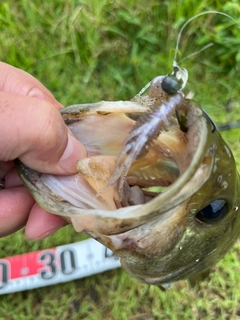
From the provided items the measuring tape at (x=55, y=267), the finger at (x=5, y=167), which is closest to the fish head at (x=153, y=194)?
the finger at (x=5, y=167)

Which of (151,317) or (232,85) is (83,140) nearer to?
(151,317)

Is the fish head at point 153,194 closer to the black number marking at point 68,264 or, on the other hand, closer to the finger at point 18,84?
the finger at point 18,84

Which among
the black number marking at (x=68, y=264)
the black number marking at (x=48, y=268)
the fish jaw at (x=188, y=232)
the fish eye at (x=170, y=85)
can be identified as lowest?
the black number marking at (x=48, y=268)

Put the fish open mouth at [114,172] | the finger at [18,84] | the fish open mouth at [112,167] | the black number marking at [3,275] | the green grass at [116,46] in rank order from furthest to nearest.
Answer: the green grass at [116,46]
the black number marking at [3,275]
the finger at [18,84]
the fish open mouth at [112,167]
the fish open mouth at [114,172]

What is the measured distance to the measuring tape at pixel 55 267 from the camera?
7.84 feet

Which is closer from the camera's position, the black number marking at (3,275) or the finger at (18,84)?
the finger at (18,84)

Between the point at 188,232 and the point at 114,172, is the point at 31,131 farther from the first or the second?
the point at 188,232

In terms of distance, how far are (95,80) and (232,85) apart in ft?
3.00

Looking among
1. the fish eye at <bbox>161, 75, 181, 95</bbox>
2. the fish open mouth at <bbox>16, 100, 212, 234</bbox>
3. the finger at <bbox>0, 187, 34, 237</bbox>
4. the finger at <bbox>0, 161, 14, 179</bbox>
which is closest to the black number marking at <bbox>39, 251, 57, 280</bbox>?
the finger at <bbox>0, 187, 34, 237</bbox>

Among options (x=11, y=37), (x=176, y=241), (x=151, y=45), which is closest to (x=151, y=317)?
(x=176, y=241)

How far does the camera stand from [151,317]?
2.48 m

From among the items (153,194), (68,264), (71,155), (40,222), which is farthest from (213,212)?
(68,264)

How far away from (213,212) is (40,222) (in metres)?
0.64

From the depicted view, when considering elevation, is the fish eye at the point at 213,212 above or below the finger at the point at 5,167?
above
